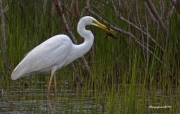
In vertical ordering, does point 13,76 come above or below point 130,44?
below

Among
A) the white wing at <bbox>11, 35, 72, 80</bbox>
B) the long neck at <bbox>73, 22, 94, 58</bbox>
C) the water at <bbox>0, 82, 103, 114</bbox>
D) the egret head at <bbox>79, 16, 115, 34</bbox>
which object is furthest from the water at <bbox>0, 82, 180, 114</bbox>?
the egret head at <bbox>79, 16, 115, 34</bbox>

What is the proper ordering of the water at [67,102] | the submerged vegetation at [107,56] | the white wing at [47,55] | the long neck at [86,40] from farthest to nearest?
the long neck at [86,40] → the white wing at [47,55] → the submerged vegetation at [107,56] → the water at [67,102]

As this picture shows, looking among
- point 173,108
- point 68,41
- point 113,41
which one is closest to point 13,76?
point 68,41

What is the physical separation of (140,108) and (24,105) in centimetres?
160

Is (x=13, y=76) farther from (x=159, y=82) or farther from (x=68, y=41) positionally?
(x=159, y=82)

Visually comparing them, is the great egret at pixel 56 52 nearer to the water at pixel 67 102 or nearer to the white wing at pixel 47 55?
the white wing at pixel 47 55

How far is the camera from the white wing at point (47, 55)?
8.07 m

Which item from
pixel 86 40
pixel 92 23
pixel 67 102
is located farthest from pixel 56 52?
pixel 67 102

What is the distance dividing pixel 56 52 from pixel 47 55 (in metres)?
0.14

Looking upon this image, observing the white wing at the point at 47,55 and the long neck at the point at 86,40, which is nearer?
the white wing at the point at 47,55

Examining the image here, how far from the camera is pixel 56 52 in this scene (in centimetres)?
827

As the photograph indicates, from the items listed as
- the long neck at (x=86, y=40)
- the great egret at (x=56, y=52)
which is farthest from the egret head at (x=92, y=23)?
the long neck at (x=86, y=40)

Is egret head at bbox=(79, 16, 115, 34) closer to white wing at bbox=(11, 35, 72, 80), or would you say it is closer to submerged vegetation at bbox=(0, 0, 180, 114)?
submerged vegetation at bbox=(0, 0, 180, 114)

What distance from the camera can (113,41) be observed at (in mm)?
8469
